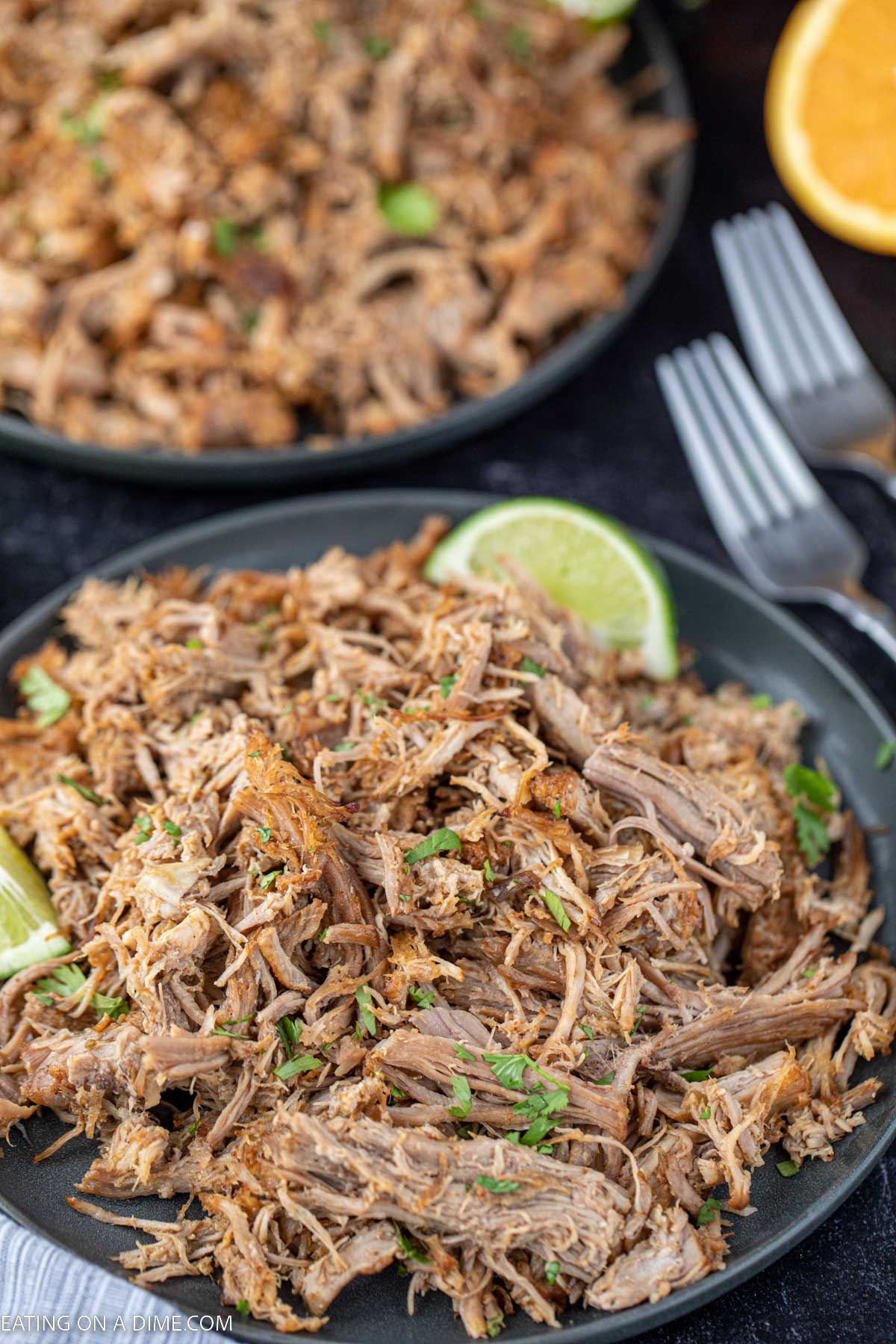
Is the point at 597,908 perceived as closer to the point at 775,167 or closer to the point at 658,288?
the point at 658,288

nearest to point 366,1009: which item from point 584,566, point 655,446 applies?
point 584,566

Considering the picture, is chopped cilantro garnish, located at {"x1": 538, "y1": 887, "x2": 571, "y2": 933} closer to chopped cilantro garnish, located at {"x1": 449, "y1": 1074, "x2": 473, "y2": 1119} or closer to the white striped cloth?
chopped cilantro garnish, located at {"x1": 449, "y1": 1074, "x2": 473, "y2": 1119}

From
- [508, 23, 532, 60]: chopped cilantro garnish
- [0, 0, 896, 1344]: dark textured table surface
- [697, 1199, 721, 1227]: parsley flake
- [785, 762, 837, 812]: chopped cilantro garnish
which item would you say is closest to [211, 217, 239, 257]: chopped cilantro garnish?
[0, 0, 896, 1344]: dark textured table surface

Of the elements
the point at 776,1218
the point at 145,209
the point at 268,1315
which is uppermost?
the point at 145,209

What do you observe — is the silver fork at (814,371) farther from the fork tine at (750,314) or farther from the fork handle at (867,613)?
the fork handle at (867,613)

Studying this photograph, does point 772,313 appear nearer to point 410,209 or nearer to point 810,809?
point 410,209

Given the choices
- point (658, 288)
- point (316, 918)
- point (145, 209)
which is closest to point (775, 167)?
point (658, 288)

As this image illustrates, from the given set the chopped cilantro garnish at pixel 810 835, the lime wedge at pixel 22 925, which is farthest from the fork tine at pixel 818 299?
the lime wedge at pixel 22 925
